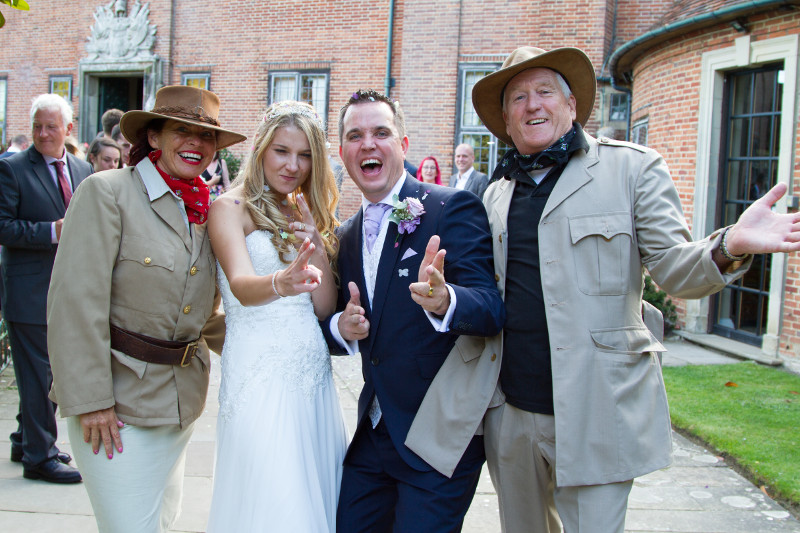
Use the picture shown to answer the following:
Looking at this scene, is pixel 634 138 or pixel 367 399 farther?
pixel 634 138

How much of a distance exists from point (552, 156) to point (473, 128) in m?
12.2

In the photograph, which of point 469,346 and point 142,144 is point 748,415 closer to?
point 469,346

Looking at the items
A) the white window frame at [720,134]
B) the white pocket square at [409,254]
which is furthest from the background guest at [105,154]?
the white window frame at [720,134]

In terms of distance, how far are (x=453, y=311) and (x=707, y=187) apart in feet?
25.5

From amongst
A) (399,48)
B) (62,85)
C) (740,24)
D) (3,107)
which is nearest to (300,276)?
(740,24)

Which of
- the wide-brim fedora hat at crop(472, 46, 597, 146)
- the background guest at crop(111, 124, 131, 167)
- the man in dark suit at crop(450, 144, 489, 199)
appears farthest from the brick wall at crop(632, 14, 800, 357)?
the background guest at crop(111, 124, 131, 167)

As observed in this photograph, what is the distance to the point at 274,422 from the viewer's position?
9.13 ft

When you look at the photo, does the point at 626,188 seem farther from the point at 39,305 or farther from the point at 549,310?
the point at 39,305

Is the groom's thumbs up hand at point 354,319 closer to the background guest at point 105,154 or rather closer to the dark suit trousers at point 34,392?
the dark suit trousers at point 34,392

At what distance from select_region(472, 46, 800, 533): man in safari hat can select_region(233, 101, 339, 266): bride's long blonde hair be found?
32.8 inches

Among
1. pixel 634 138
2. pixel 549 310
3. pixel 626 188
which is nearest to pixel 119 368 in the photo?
pixel 549 310

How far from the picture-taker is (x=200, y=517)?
3.93 metres

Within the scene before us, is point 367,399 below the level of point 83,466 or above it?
above

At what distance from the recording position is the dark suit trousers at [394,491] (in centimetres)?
263
